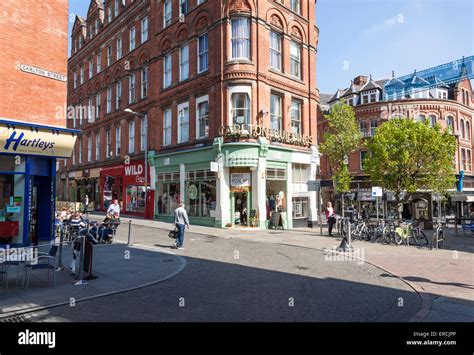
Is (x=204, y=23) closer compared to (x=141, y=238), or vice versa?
(x=141, y=238)

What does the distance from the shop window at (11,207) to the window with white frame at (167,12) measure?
1826 centimetres


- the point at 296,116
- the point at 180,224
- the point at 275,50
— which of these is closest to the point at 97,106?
the point at 275,50

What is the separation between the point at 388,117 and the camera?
39.8 metres

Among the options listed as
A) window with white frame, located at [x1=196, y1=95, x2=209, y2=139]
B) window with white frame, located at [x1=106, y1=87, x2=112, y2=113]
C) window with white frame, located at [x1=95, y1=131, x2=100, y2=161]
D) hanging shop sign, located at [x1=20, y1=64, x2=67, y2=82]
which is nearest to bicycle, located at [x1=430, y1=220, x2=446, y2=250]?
window with white frame, located at [x1=196, y1=95, x2=209, y2=139]

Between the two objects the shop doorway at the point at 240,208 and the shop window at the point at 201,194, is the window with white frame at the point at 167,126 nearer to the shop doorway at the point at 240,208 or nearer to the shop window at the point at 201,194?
the shop window at the point at 201,194

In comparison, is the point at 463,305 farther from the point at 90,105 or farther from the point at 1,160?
the point at 90,105

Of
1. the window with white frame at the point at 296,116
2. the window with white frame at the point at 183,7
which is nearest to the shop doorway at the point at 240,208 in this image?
the window with white frame at the point at 296,116

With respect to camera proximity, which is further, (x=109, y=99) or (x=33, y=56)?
(x=109, y=99)

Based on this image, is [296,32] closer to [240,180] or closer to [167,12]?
[167,12]

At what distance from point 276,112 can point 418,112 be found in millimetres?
24906

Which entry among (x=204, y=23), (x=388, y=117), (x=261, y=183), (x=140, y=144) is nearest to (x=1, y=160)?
(x=261, y=183)

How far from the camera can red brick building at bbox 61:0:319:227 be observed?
805 inches

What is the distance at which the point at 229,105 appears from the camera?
20719 mm
